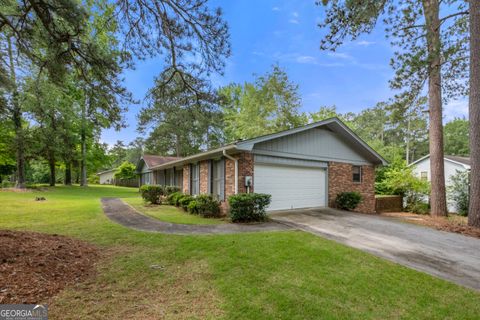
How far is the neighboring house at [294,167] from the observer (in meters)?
8.92

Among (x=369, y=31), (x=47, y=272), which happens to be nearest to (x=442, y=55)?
(x=369, y=31)

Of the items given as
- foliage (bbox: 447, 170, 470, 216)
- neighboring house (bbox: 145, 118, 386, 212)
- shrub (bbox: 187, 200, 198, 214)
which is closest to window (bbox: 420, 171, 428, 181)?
foliage (bbox: 447, 170, 470, 216)

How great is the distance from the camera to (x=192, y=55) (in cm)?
513

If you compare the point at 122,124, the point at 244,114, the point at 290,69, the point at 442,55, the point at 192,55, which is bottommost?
the point at 122,124

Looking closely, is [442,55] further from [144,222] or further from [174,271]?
[144,222]

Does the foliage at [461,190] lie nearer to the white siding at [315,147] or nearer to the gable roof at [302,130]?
the gable roof at [302,130]

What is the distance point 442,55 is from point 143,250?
344 inches

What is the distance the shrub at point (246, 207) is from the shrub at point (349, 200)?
495cm

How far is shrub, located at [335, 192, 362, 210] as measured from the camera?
36.3 feet

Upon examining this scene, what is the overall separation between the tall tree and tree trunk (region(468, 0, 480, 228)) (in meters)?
0.38

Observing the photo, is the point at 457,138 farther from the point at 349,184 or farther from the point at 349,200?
the point at 349,200

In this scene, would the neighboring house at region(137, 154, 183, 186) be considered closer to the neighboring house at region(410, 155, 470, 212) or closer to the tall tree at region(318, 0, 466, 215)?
the tall tree at region(318, 0, 466, 215)

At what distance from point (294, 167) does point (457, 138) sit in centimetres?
3823

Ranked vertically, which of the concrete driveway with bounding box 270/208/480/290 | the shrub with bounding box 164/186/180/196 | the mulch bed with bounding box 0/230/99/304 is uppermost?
the shrub with bounding box 164/186/180/196
